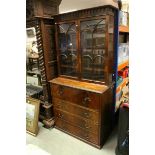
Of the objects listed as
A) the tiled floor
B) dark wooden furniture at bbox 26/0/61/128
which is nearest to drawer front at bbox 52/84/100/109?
dark wooden furniture at bbox 26/0/61/128

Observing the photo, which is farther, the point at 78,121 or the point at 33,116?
the point at 33,116

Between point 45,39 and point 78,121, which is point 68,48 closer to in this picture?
point 45,39

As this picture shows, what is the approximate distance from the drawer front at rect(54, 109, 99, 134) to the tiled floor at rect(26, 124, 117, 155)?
10.1 inches

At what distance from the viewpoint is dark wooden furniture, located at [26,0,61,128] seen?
2.29m

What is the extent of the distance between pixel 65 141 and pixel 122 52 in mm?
1693

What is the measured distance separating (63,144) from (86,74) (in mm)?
1100

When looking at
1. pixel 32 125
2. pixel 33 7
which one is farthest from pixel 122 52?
pixel 32 125

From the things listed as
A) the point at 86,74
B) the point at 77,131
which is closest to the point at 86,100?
the point at 86,74

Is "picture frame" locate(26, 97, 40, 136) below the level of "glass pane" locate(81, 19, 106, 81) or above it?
below

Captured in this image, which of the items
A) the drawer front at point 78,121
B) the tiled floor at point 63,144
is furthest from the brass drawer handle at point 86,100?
the tiled floor at point 63,144

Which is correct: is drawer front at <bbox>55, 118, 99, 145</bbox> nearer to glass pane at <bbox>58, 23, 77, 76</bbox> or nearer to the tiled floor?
the tiled floor

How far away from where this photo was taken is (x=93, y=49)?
2084mm
